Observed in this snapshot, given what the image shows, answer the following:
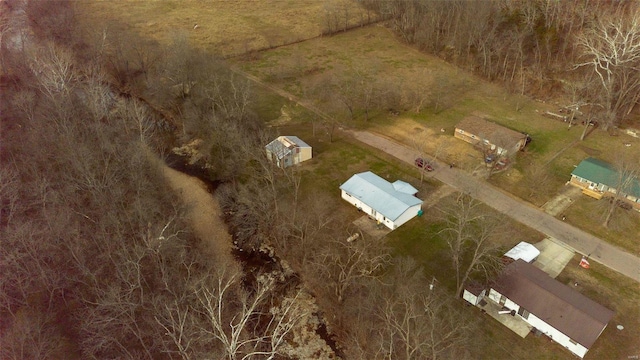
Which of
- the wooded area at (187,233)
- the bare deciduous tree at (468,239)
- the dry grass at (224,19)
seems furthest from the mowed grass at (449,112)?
the bare deciduous tree at (468,239)

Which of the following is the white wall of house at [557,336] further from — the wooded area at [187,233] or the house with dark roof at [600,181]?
the house with dark roof at [600,181]

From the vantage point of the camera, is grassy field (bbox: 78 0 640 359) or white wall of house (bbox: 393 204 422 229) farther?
white wall of house (bbox: 393 204 422 229)

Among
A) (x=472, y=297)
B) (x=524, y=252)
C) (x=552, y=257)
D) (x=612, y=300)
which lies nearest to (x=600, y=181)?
(x=552, y=257)

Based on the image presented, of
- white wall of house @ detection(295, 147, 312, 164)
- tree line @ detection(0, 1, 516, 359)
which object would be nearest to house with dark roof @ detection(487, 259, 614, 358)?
tree line @ detection(0, 1, 516, 359)

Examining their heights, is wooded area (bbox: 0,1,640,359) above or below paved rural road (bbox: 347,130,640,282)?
above

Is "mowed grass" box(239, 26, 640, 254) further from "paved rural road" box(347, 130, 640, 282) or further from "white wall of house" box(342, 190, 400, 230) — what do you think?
"white wall of house" box(342, 190, 400, 230)

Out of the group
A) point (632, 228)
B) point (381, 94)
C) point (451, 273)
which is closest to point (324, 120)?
point (381, 94)

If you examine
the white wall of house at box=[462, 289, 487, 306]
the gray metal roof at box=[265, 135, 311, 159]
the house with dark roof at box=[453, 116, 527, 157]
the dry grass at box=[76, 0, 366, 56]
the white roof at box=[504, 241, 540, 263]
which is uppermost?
the dry grass at box=[76, 0, 366, 56]
